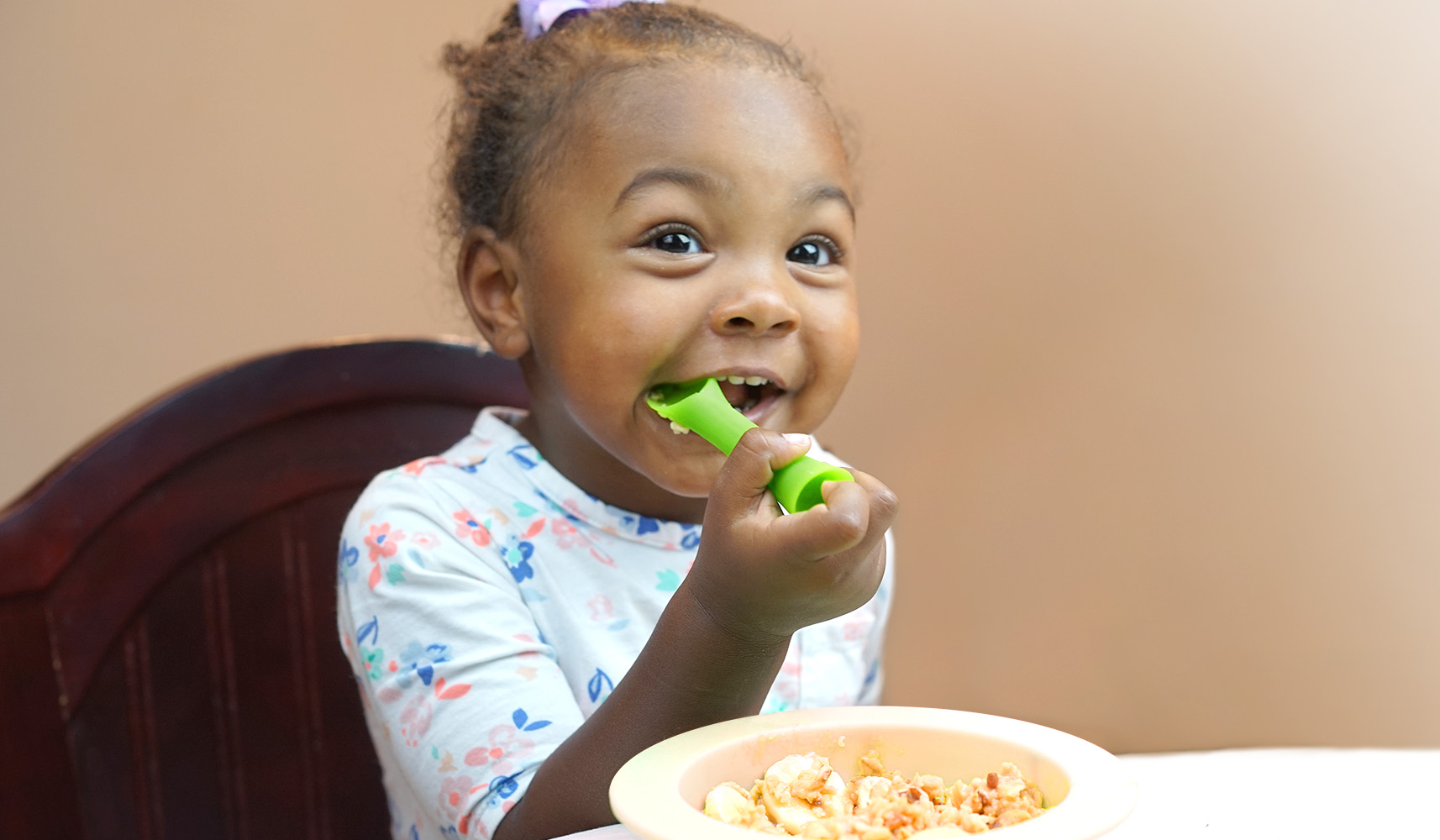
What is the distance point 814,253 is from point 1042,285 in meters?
0.87

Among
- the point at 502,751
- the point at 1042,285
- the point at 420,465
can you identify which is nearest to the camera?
the point at 502,751

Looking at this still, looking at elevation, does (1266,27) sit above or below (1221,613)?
above

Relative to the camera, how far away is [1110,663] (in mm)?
1612

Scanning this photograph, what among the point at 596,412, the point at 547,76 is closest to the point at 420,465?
the point at 596,412

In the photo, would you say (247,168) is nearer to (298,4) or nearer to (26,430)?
(298,4)

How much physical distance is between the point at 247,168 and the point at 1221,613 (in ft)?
4.44

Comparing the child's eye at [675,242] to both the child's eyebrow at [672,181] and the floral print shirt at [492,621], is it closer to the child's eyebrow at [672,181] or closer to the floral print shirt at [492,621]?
the child's eyebrow at [672,181]

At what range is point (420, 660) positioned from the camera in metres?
0.74

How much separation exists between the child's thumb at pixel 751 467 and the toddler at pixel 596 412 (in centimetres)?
1

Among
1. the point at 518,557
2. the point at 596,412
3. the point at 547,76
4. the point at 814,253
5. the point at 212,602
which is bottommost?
the point at 212,602

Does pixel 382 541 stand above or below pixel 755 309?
below

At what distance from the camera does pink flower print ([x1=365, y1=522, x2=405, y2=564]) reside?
78 cm

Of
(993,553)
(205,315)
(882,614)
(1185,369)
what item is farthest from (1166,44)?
(205,315)

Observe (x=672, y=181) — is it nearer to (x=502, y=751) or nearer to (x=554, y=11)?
(x=554, y=11)
